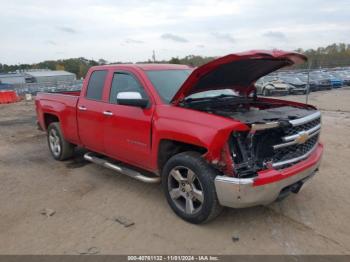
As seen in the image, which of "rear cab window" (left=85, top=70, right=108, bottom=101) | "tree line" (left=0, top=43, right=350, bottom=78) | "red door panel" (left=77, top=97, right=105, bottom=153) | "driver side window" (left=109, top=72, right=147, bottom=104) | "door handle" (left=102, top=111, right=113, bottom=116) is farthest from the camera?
"tree line" (left=0, top=43, right=350, bottom=78)

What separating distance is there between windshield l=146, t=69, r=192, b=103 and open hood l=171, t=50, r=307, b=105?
313 millimetres

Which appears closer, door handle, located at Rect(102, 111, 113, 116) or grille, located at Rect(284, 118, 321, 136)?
grille, located at Rect(284, 118, 321, 136)

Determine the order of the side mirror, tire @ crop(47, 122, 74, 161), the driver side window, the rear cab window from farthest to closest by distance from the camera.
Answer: tire @ crop(47, 122, 74, 161) < the rear cab window < the driver side window < the side mirror

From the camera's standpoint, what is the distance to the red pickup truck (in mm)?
3650

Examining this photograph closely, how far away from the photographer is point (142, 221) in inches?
169

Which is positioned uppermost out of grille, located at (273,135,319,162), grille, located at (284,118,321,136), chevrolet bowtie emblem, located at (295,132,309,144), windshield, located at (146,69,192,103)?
windshield, located at (146,69,192,103)

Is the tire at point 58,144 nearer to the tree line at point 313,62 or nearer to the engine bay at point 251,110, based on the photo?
the engine bay at point 251,110

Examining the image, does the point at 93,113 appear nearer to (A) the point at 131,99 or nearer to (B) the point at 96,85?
(B) the point at 96,85

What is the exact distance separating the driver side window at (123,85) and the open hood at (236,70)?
73cm

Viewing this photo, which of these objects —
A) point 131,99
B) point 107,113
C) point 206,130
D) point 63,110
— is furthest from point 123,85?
point 206,130

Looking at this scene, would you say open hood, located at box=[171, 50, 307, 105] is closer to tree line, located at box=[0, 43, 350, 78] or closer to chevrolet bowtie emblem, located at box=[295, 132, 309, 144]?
chevrolet bowtie emblem, located at box=[295, 132, 309, 144]

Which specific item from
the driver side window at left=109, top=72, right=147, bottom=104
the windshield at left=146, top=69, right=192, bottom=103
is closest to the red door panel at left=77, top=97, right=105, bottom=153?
the driver side window at left=109, top=72, right=147, bottom=104

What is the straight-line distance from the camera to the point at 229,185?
3557mm

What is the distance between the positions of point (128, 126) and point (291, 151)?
2134mm
